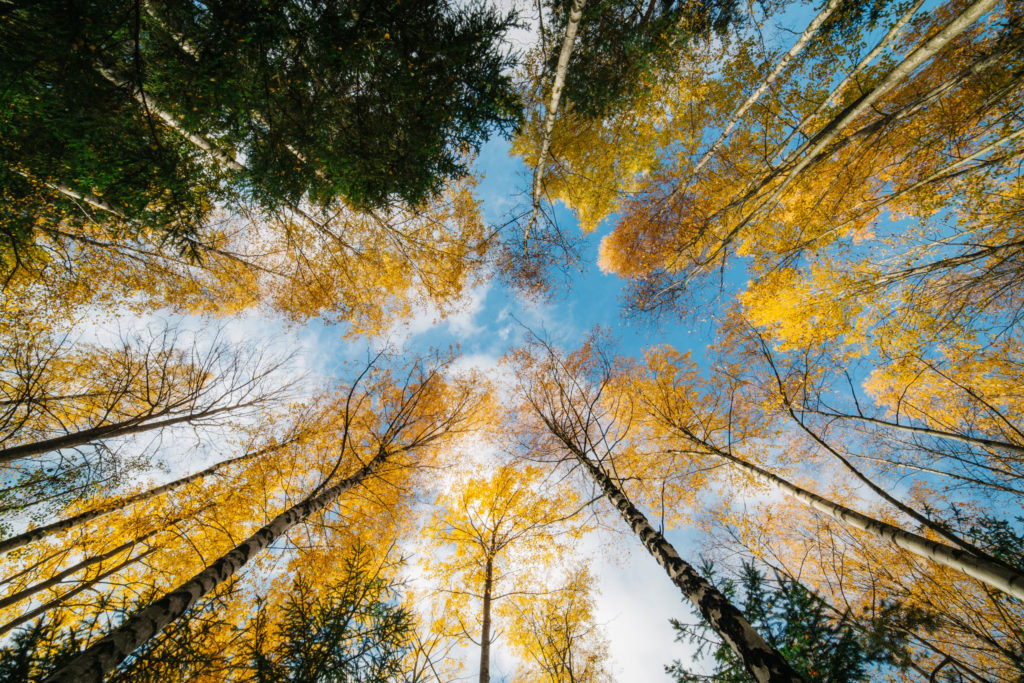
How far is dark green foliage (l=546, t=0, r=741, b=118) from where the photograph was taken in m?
5.21

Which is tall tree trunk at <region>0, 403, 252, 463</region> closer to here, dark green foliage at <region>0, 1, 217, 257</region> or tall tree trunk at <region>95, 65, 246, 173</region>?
dark green foliage at <region>0, 1, 217, 257</region>

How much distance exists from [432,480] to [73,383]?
8.52m

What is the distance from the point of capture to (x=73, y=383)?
272 inches

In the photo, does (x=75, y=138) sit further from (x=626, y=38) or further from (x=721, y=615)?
(x=721, y=615)

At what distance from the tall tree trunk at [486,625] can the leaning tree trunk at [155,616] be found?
4156 millimetres

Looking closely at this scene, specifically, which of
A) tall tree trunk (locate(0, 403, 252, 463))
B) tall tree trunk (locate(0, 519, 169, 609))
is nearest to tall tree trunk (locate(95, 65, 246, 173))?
tall tree trunk (locate(0, 403, 252, 463))

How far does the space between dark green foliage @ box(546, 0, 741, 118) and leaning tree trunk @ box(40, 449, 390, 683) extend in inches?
335

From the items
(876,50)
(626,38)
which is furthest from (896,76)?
(626,38)

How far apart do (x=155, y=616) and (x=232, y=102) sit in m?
5.32

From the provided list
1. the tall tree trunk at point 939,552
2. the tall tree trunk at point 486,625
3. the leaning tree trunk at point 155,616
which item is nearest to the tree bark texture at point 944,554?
the tall tree trunk at point 939,552

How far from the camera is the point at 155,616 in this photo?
245 centimetres

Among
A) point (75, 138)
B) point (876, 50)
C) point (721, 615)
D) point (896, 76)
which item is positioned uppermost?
point (75, 138)

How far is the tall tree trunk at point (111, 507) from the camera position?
488 centimetres

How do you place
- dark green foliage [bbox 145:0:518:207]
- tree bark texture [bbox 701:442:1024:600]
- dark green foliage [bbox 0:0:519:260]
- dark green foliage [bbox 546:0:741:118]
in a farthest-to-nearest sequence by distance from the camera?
dark green foliage [bbox 546:0:741:118] → dark green foliage [bbox 145:0:518:207] → dark green foliage [bbox 0:0:519:260] → tree bark texture [bbox 701:442:1024:600]
